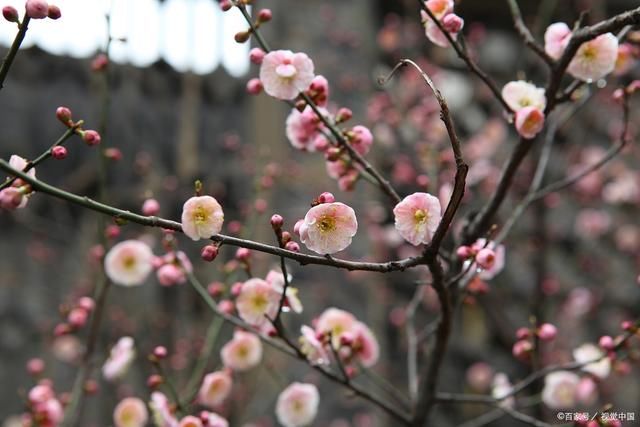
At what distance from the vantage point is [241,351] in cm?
133

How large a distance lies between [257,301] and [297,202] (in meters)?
1.66

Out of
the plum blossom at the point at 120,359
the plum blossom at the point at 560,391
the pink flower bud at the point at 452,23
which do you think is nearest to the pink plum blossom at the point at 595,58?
the pink flower bud at the point at 452,23

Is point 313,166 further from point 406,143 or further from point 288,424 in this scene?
point 288,424

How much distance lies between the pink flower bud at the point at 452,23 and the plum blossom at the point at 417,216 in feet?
1.09

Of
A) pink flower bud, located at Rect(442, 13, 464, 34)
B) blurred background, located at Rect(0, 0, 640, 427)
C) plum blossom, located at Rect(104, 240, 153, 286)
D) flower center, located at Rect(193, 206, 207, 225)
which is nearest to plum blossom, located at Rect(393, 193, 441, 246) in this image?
flower center, located at Rect(193, 206, 207, 225)

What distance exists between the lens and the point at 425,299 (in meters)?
2.97

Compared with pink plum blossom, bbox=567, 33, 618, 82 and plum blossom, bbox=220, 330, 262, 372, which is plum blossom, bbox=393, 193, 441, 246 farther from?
plum blossom, bbox=220, 330, 262, 372

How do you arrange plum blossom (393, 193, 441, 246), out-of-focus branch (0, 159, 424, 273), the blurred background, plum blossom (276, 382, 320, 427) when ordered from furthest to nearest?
the blurred background < plum blossom (276, 382, 320, 427) < plum blossom (393, 193, 441, 246) < out-of-focus branch (0, 159, 424, 273)

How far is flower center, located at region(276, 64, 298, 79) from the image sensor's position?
3.17ft

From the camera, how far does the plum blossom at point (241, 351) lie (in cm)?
132

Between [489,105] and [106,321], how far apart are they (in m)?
1.99

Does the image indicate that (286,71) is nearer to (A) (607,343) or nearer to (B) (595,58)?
(B) (595,58)

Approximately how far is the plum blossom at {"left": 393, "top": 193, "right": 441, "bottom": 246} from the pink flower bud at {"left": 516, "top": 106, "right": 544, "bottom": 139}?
0.94 ft

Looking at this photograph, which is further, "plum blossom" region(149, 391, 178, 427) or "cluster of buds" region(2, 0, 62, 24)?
"plum blossom" region(149, 391, 178, 427)
